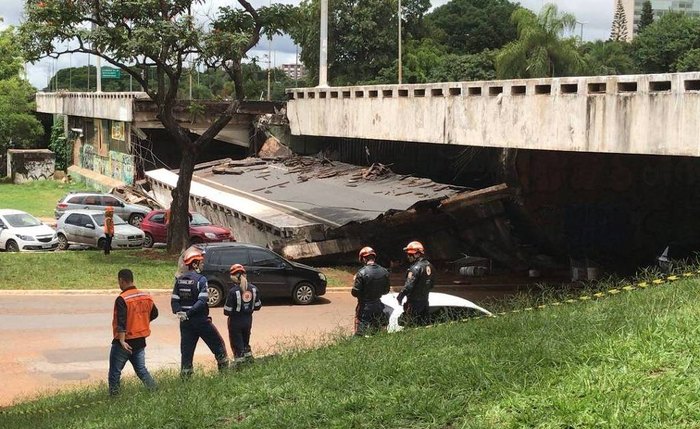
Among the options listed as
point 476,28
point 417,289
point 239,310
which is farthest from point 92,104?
point 239,310

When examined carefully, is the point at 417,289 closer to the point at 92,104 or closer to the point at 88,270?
the point at 88,270

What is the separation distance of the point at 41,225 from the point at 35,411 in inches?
758

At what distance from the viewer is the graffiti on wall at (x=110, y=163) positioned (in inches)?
1813

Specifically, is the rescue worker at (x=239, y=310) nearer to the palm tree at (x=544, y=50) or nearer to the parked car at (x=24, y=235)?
the parked car at (x=24, y=235)

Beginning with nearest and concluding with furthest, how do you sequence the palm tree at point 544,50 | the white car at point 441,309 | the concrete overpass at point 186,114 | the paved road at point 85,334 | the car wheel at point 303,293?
the white car at point 441,309
the paved road at point 85,334
the car wheel at point 303,293
the concrete overpass at point 186,114
the palm tree at point 544,50

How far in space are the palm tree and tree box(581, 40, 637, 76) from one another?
7.83m

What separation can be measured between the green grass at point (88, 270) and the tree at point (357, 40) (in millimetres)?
44318

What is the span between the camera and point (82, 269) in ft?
70.4

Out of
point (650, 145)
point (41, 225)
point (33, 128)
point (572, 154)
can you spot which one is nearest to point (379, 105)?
point (572, 154)

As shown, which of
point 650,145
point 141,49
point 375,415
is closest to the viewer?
point 375,415

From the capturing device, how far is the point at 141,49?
70.7ft

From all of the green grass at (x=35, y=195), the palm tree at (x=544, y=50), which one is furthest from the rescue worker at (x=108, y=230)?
the palm tree at (x=544, y=50)

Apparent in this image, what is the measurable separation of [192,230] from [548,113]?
14.1m

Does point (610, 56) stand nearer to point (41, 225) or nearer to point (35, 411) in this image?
point (41, 225)
